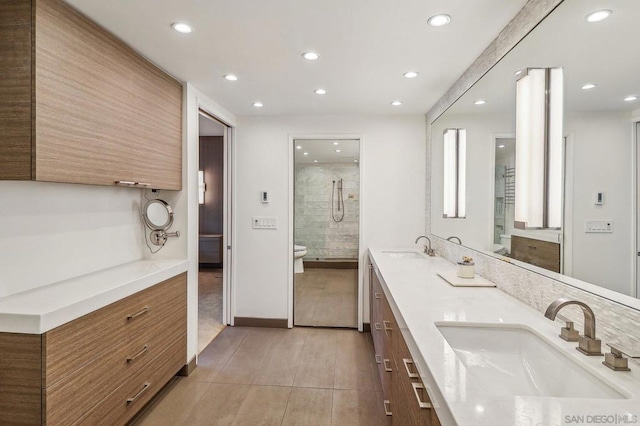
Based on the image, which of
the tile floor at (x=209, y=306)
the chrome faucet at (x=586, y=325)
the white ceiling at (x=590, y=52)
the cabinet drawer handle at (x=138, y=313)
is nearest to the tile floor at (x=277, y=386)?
the tile floor at (x=209, y=306)

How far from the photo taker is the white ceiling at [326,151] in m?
3.80

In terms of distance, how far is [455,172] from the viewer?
9.36ft

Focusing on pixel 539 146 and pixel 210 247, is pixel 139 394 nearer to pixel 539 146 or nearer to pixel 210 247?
pixel 539 146

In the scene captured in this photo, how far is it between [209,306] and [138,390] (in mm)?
2509

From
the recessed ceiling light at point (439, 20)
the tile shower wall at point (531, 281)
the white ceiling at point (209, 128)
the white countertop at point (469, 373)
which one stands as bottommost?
the white countertop at point (469, 373)

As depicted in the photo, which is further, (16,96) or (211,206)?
(211,206)

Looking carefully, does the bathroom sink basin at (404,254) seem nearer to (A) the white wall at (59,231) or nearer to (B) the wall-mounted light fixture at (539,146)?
(B) the wall-mounted light fixture at (539,146)

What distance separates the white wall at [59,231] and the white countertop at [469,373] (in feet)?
6.45

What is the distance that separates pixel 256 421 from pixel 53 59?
233cm

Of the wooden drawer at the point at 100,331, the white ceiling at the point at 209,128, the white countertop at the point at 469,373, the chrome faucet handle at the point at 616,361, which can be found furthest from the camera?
the white ceiling at the point at 209,128

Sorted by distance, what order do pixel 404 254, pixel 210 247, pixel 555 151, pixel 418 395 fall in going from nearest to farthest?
pixel 418 395 → pixel 555 151 → pixel 404 254 → pixel 210 247

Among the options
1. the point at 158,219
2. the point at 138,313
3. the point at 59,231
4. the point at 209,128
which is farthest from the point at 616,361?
the point at 209,128

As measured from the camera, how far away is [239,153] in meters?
3.84

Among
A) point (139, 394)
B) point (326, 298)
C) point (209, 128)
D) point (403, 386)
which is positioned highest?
point (209, 128)
